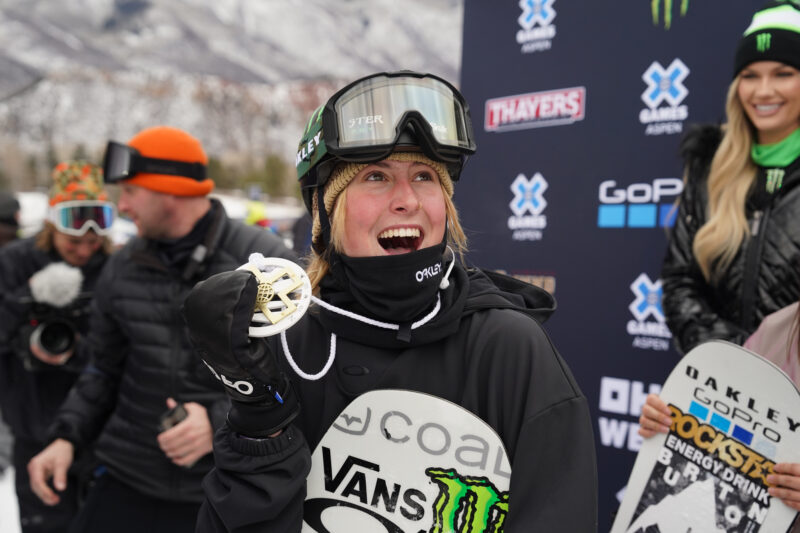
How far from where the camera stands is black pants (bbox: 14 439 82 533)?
3.44 m

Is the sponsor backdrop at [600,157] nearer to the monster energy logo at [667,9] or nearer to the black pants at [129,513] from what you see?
the monster energy logo at [667,9]

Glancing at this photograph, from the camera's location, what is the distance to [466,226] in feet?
13.7

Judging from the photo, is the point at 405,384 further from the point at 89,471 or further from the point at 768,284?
the point at 89,471

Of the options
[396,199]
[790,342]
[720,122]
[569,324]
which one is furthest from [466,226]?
[396,199]

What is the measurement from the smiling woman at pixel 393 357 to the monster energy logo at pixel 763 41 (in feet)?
5.18

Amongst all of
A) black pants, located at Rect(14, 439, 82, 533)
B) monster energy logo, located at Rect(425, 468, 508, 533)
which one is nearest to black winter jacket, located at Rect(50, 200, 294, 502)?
black pants, located at Rect(14, 439, 82, 533)

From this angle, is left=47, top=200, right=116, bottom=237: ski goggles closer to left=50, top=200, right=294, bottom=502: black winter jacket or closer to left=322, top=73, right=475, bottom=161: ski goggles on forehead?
left=50, top=200, right=294, bottom=502: black winter jacket

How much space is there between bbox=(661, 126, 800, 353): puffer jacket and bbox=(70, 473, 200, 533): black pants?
2.05 metres

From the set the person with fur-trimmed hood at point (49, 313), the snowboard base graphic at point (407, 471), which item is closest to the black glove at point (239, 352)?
the snowboard base graphic at point (407, 471)

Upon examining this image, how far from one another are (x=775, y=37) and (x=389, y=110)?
5.88 ft

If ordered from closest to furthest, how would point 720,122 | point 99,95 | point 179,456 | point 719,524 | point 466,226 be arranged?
1. point 719,524
2. point 179,456
3. point 720,122
4. point 466,226
5. point 99,95

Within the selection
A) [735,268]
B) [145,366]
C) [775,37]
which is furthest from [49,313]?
[775,37]

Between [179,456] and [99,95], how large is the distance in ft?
336

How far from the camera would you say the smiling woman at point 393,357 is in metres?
1.22
